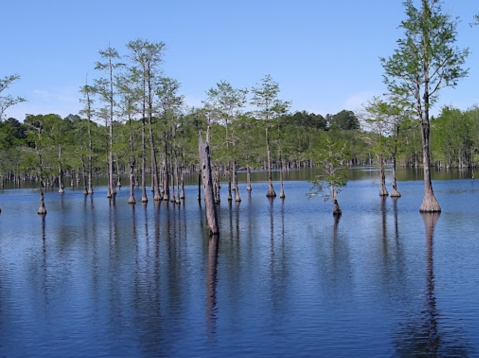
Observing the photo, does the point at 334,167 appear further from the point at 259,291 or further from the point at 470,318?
the point at 470,318

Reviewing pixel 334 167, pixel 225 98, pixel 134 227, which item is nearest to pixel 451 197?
pixel 334 167

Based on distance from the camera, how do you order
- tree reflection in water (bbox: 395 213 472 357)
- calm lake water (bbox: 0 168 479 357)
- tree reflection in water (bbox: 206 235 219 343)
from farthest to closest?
tree reflection in water (bbox: 206 235 219 343)
calm lake water (bbox: 0 168 479 357)
tree reflection in water (bbox: 395 213 472 357)

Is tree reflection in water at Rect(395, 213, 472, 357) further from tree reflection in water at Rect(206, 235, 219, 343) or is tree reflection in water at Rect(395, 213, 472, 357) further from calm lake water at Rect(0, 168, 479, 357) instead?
tree reflection in water at Rect(206, 235, 219, 343)

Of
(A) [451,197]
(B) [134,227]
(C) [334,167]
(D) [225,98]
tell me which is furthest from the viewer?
(D) [225,98]

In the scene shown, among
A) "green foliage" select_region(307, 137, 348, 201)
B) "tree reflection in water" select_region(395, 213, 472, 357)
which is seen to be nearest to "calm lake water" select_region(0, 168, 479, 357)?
"tree reflection in water" select_region(395, 213, 472, 357)

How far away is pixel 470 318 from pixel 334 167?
115ft

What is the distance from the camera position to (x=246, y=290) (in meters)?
25.6

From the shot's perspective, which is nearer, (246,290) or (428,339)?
(428,339)

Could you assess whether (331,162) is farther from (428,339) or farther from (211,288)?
(428,339)

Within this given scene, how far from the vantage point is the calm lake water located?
1866 cm

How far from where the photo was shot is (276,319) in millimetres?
21000

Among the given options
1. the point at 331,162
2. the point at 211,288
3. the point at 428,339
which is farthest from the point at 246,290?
the point at 331,162

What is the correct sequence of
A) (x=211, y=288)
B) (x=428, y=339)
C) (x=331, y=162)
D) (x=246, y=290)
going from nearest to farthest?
(x=428, y=339), (x=246, y=290), (x=211, y=288), (x=331, y=162)

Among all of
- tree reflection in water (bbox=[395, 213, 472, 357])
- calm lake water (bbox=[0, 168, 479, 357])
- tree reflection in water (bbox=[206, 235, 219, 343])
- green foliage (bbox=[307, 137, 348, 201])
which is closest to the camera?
tree reflection in water (bbox=[395, 213, 472, 357])
